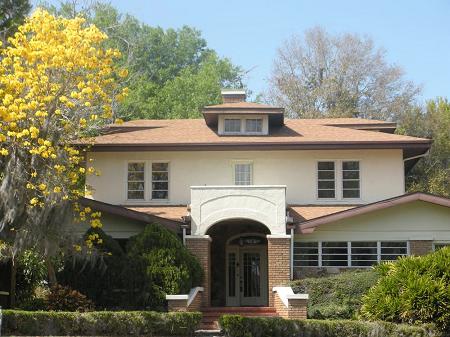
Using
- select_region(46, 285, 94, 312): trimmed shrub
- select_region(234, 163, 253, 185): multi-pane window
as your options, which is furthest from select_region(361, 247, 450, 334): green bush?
select_region(234, 163, 253, 185): multi-pane window

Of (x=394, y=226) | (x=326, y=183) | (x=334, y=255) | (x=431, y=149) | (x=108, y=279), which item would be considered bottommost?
(x=108, y=279)

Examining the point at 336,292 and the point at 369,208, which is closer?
the point at 336,292

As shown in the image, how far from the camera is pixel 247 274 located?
2756cm

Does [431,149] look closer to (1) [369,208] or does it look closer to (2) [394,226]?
(2) [394,226]

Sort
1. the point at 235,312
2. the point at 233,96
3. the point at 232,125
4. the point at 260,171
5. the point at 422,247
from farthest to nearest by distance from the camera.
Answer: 1. the point at 233,96
2. the point at 232,125
3. the point at 260,171
4. the point at 422,247
5. the point at 235,312

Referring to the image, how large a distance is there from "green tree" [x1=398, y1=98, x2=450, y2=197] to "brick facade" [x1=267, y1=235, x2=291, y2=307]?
1656 cm

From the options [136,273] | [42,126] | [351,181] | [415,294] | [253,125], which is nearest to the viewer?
[415,294]

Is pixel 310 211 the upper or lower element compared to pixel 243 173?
lower

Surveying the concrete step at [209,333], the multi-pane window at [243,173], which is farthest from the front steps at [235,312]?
the multi-pane window at [243,173]

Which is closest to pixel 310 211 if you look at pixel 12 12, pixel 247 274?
pixel 247 274

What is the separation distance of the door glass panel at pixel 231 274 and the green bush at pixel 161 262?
4.70m

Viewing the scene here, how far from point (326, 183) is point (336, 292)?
19.6ft

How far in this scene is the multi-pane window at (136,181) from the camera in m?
27.4

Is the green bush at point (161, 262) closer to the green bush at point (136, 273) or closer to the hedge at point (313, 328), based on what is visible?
the green bush at point (136, 273)
